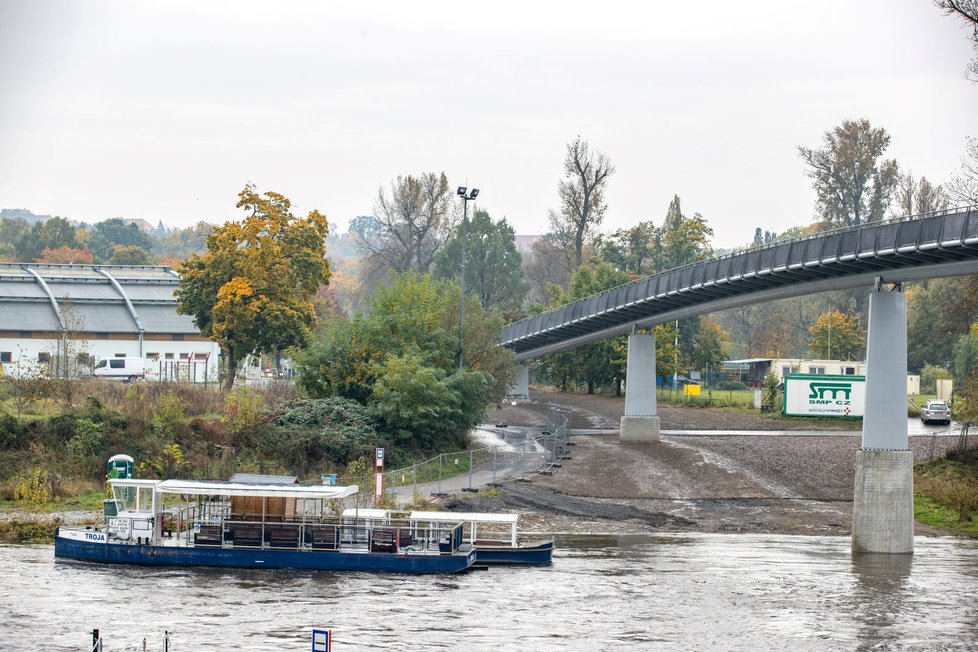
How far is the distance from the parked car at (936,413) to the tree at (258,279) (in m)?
41.0

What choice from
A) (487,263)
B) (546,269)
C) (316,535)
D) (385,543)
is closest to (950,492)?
(385,543)

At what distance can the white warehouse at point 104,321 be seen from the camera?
91.8m

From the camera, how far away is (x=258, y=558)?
43500mm

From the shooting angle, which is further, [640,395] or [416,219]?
[416,219]

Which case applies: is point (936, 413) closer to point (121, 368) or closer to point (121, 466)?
point (121, 368)

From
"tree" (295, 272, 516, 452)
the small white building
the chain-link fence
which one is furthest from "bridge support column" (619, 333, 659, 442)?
the small white building

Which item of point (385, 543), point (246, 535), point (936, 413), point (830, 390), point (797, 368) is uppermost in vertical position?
point (797, 368)

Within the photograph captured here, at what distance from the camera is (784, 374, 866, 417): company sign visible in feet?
296

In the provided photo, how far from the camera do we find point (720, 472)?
6662 centimetres

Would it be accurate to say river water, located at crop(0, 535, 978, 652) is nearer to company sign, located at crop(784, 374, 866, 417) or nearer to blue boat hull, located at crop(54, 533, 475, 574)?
blue boat hull, located at crop(54, 533, 475, 574)

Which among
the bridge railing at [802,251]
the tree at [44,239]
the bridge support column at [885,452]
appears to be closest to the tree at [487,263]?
the bridge railing at [802,251]

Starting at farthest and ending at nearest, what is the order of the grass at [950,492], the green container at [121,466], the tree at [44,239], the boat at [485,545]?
the tree at [44,239], the grass at [950,492], the green container at [121,466], the boat at [485,545]

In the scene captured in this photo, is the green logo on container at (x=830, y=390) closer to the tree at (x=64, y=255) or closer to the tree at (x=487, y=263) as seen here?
the tree at (x=487, y=263)

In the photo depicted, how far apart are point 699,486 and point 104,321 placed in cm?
5196
